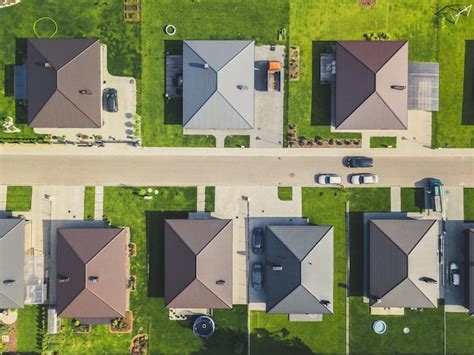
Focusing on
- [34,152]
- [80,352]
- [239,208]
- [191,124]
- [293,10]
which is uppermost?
[293,10]

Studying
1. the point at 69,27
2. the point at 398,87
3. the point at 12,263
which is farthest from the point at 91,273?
the point at 398,87

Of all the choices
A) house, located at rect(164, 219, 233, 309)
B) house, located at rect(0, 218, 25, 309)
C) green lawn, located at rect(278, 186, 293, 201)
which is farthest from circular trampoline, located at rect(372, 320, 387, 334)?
house, located at rect(0, 218, 25, 309)

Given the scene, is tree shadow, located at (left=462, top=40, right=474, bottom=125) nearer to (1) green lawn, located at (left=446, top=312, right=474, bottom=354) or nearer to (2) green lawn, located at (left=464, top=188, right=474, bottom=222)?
(2) green lawn, located at (left=464, top=188, right=474, bottom=222)

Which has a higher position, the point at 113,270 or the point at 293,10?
the point at 293,10

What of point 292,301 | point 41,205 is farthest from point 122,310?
point 292,301

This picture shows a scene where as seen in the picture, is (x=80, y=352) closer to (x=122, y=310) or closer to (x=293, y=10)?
(x=122, y=310)

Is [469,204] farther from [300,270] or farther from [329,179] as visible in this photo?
[300,270]
